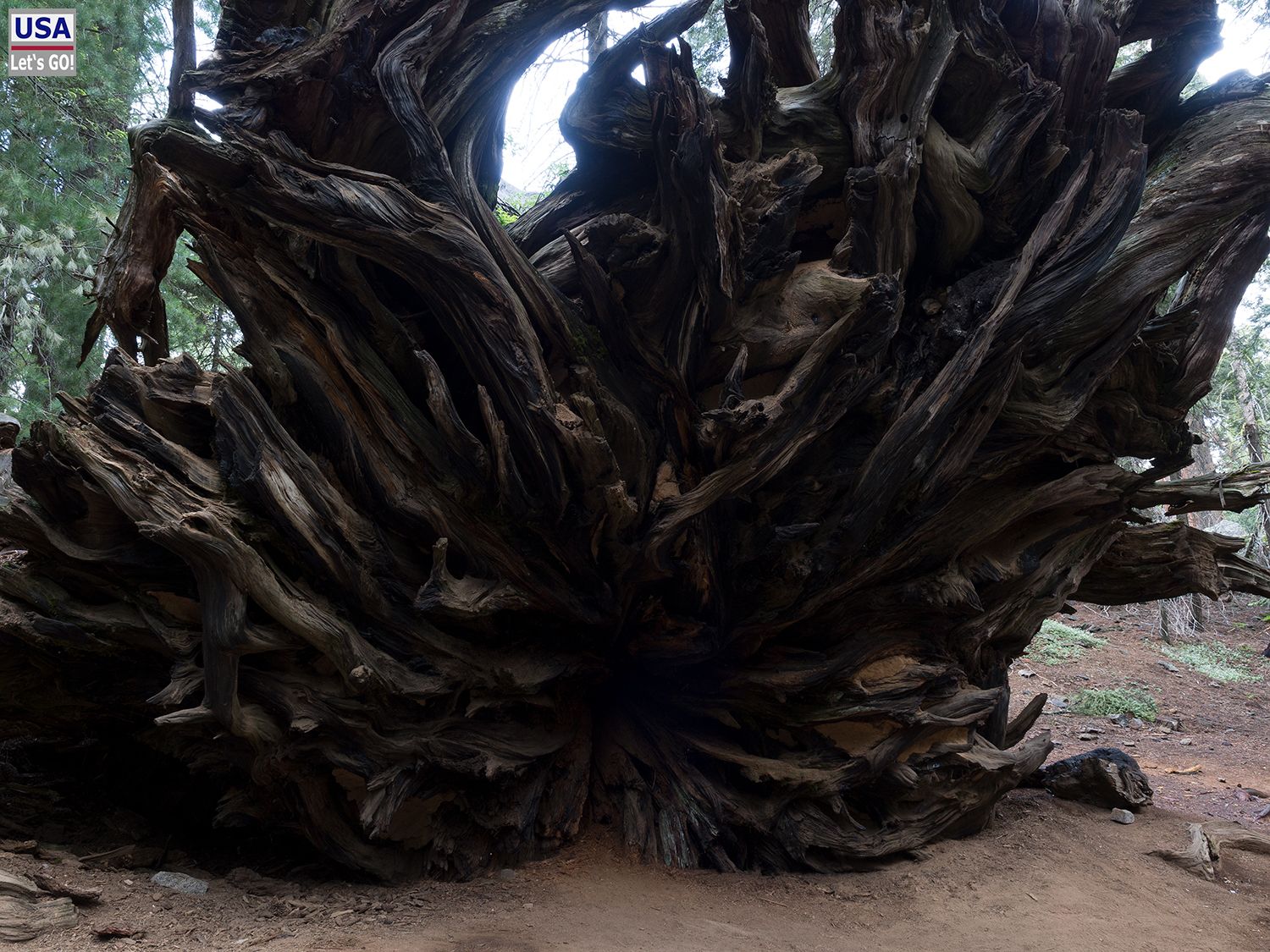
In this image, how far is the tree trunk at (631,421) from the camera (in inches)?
144

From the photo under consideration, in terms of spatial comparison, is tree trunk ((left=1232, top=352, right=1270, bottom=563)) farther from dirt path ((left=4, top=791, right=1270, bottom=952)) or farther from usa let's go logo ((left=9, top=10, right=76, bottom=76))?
usa let's go logo ((left=9, top=10, right=76, bottom=76))

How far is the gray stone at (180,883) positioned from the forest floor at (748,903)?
42mm

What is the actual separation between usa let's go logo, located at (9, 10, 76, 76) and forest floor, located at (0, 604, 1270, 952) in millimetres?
8587

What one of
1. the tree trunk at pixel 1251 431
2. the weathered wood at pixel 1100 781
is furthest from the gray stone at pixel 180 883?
the tree trunk at pixel 1251 431

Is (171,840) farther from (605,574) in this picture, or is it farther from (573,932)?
(605,574)

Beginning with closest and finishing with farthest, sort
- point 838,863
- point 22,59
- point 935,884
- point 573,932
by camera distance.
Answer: point 573,932
point 935,884
point 838,863
point 22,59

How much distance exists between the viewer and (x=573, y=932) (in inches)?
130

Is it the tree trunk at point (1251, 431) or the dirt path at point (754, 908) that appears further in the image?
the tree trunk at point (1251, 431)

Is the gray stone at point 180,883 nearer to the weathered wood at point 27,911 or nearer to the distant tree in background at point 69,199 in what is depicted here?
the weathered wood at point 27,911

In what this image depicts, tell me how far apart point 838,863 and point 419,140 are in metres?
4.38

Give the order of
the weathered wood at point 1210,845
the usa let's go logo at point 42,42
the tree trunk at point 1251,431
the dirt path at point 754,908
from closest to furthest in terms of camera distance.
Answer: the dirt path at point 754,908 < the weathered wood at point 1210,845 < the usa let's go logo at point 42,42 < the tree trunk at point 1251,431

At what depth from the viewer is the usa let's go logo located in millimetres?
8484

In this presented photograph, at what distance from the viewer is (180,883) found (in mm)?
3469

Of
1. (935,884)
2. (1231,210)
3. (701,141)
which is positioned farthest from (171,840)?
(1231,210)
